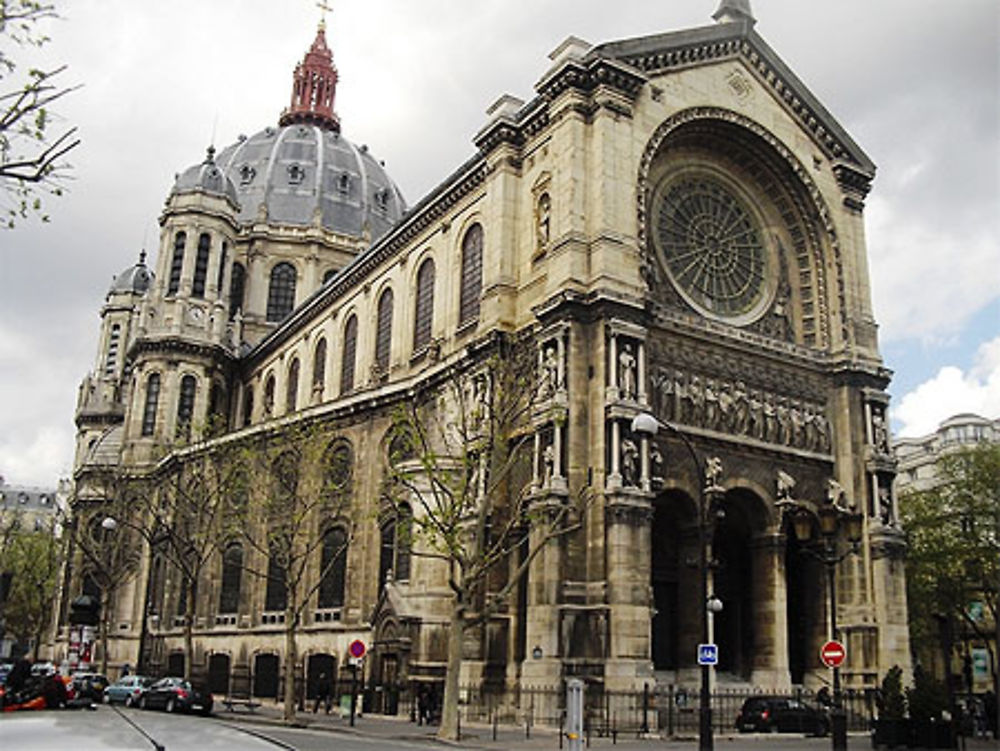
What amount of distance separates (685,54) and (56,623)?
167 feet

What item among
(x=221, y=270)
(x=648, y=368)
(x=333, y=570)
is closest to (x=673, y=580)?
(x=648, y=368)

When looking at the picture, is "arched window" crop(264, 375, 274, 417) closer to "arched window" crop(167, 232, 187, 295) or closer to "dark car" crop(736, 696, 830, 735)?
"arched window" crop(167, 232, 187, 295)

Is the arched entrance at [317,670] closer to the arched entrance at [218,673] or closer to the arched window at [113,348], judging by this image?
the arched entrance at [218,673]

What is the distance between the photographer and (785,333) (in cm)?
3566

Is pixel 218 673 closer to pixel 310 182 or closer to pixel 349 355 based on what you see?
pixel 349 355

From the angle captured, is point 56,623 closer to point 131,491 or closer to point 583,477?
point 131,491

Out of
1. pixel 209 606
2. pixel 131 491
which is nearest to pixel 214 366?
pixel 131 491

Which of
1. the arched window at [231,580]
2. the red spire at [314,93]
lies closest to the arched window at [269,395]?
the arched window at [231,580]

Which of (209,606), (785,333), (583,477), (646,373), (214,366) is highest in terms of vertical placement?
(214,366)

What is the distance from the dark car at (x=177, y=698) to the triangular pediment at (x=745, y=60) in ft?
75.2

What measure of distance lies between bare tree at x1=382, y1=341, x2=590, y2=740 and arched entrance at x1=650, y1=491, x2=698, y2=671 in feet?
13.7

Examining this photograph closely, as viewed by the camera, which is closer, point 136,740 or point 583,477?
point 136,740

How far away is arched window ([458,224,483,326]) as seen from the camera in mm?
36750

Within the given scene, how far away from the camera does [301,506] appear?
1497 inches
